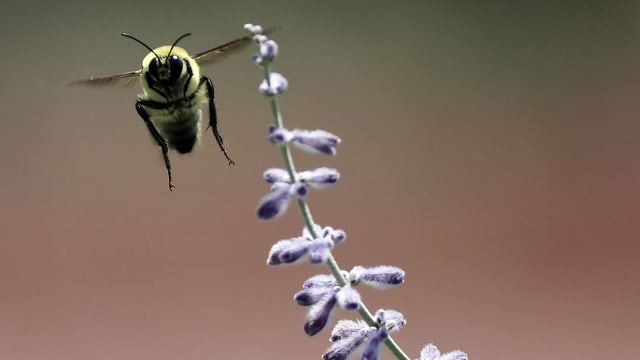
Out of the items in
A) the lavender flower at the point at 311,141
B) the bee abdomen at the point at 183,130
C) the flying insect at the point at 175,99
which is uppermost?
the flying insect at the point at 175,99

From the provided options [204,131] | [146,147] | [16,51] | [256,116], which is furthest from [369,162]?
[204,131]

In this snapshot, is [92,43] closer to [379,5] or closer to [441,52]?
[379,5]

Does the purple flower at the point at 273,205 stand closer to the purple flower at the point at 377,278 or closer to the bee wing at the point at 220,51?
the purple flower at the point at 377,278

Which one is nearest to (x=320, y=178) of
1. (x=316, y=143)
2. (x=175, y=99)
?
(x=316, y=143)

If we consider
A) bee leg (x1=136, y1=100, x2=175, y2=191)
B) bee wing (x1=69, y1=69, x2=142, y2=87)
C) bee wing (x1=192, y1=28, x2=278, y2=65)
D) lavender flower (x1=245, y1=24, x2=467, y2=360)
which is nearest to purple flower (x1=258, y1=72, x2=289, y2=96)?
lavender flower (x1=245, y1=24, x2=467, y2=360)

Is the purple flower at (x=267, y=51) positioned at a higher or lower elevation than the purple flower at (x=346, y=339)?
higher

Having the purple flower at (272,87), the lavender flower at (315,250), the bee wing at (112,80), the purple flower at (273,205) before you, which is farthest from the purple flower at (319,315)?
the bee wing at (112,80)

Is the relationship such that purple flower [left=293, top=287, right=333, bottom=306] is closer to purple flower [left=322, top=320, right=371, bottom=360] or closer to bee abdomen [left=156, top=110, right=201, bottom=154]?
purple flower [left=322, top=320, right=371, bottom=360]
